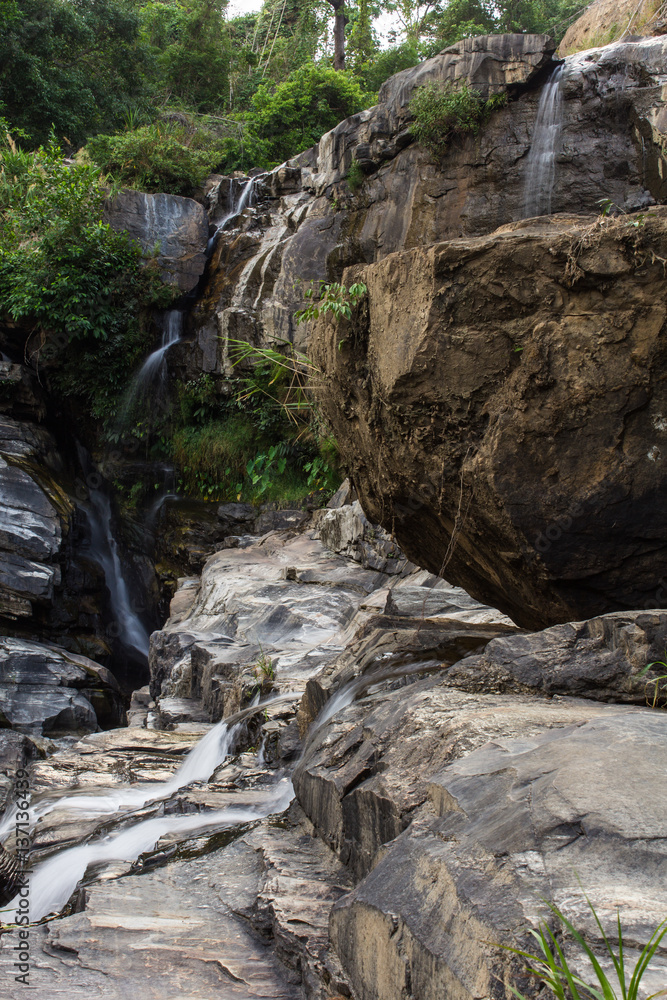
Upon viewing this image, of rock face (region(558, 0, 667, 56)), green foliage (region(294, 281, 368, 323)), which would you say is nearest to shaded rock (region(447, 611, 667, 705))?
green foliage (region(294, 281, 368, 323))

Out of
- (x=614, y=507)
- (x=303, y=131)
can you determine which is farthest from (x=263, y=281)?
(x=614, y=507)

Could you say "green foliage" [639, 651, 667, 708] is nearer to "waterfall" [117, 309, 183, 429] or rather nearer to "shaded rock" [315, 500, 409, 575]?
"shaded rock" [315, 500, 409, 575]

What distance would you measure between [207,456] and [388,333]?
10261mm

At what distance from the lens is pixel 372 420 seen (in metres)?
3.97

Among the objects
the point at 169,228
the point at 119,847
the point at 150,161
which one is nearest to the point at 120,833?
the point at 119,847

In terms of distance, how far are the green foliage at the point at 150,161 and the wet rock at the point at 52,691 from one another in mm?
10700

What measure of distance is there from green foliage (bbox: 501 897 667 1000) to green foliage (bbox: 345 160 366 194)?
1239 cm

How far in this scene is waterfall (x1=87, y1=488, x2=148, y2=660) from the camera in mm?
11844

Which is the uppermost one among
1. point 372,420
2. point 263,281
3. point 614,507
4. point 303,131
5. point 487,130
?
point 303,131

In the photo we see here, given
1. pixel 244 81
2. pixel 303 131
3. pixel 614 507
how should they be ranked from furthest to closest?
pixel 244 81, pixel 303 131, pixel 614 507

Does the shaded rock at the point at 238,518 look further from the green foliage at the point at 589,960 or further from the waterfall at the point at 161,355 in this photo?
the green foliage at the point at 589,960

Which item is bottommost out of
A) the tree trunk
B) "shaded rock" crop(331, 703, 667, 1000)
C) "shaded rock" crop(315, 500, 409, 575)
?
"shaded rock" crop(315, 500, 409, 575)

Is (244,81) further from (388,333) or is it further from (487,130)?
(388,333)

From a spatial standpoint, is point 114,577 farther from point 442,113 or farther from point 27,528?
point 442,113
